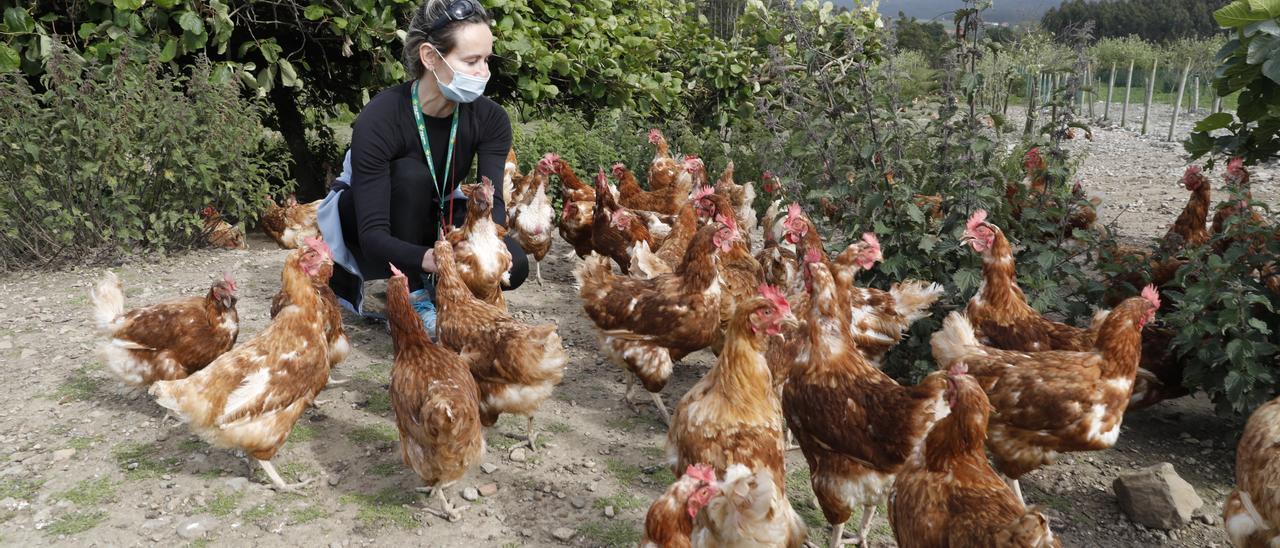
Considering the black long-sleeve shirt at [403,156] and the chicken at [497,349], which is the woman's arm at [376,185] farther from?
the chicken at [497,349]

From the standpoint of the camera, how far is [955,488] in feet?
9.59

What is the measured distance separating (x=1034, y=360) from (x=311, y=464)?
3664mm

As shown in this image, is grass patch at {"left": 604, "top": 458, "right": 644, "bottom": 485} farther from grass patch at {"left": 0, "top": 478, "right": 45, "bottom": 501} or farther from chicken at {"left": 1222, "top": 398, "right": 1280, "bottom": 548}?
grass patch at {"left": 0, "top": 478, "right": 45, "bottom": 501}

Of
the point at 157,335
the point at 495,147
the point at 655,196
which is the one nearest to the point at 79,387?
the point at 157,335

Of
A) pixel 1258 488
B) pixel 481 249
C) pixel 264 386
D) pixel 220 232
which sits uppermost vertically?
pixel 481 249

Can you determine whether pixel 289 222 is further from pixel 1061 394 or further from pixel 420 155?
pixel 1061 394

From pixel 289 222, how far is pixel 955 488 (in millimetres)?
6814

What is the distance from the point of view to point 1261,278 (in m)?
4.41

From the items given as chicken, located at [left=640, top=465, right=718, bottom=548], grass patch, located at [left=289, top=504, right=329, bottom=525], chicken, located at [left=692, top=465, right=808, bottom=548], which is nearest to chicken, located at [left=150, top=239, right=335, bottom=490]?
grass patch, located at [left=289, top=504, right=329, bottom=525]

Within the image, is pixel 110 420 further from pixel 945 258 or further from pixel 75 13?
pixel 945 258

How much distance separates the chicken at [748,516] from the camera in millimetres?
2791

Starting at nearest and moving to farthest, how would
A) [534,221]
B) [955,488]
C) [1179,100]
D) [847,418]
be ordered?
[955,488]
[847,418]
[534,221]
[1179,100]

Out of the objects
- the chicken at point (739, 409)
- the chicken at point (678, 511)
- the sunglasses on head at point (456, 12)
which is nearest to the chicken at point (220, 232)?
the sunglasses on head at point (456, 12)

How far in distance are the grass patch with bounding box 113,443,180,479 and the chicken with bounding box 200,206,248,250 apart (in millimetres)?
3595
